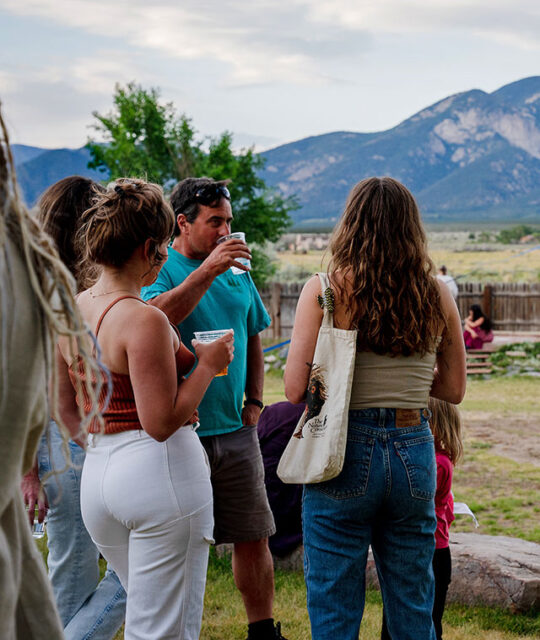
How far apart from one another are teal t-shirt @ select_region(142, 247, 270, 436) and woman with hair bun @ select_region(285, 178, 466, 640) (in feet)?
2.70

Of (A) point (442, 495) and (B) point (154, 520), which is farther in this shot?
(A) point (442, 495)

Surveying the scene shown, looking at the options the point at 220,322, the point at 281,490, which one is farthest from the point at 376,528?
the point at 281,490

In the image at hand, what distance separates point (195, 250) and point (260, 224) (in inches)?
923

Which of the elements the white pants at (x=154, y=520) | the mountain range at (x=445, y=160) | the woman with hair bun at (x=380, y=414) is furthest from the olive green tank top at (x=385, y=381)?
the mountain range at (x=445, y=160)

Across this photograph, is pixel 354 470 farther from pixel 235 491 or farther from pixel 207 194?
pixel 207 194

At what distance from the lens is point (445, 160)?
155 metres

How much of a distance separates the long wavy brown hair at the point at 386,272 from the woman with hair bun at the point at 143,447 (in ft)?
1.54

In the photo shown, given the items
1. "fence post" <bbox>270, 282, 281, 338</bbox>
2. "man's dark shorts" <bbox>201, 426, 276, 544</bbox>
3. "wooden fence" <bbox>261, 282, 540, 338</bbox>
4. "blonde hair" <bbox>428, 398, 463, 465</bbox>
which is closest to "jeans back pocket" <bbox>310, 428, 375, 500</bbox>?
"blonde hair" <bbox>428, 398, 463, 465</bbox>

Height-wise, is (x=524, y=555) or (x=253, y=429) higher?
(x=253, y=429)

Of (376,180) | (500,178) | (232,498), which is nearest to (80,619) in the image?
(232,498)

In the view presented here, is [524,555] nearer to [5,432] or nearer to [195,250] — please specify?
[195,250]

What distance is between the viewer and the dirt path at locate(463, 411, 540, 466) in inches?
325

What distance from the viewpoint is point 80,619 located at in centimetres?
263

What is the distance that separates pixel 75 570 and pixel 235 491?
81 centimetres
